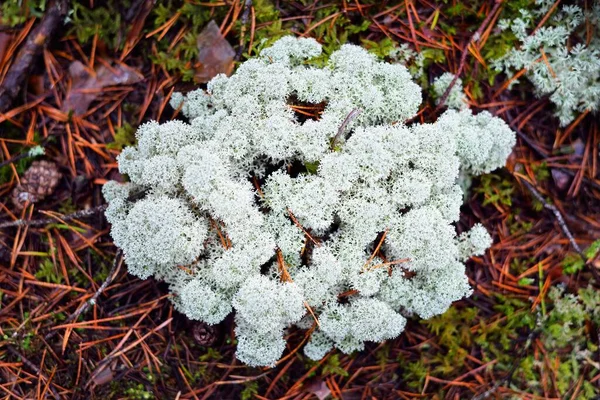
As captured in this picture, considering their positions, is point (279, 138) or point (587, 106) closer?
point (279, 138)

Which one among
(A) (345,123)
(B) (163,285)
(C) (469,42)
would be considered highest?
(C) (469,42)

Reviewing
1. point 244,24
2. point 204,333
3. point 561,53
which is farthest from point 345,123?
point 561,53

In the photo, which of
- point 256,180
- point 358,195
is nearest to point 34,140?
point 256,180

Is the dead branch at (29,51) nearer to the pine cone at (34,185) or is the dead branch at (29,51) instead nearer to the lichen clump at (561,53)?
the pine cone at (34,185)

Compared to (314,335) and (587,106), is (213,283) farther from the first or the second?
(587,106)

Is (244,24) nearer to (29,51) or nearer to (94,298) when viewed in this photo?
(29,51)

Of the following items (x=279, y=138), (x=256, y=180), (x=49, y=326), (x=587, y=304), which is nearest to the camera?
(x=279, y=138)

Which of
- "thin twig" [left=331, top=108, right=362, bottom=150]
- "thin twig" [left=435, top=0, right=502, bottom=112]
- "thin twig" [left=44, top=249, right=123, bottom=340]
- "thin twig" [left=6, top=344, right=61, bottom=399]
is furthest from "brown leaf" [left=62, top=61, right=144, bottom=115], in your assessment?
"thin twig" [left=435, top=0, right=502, bottom=112]
